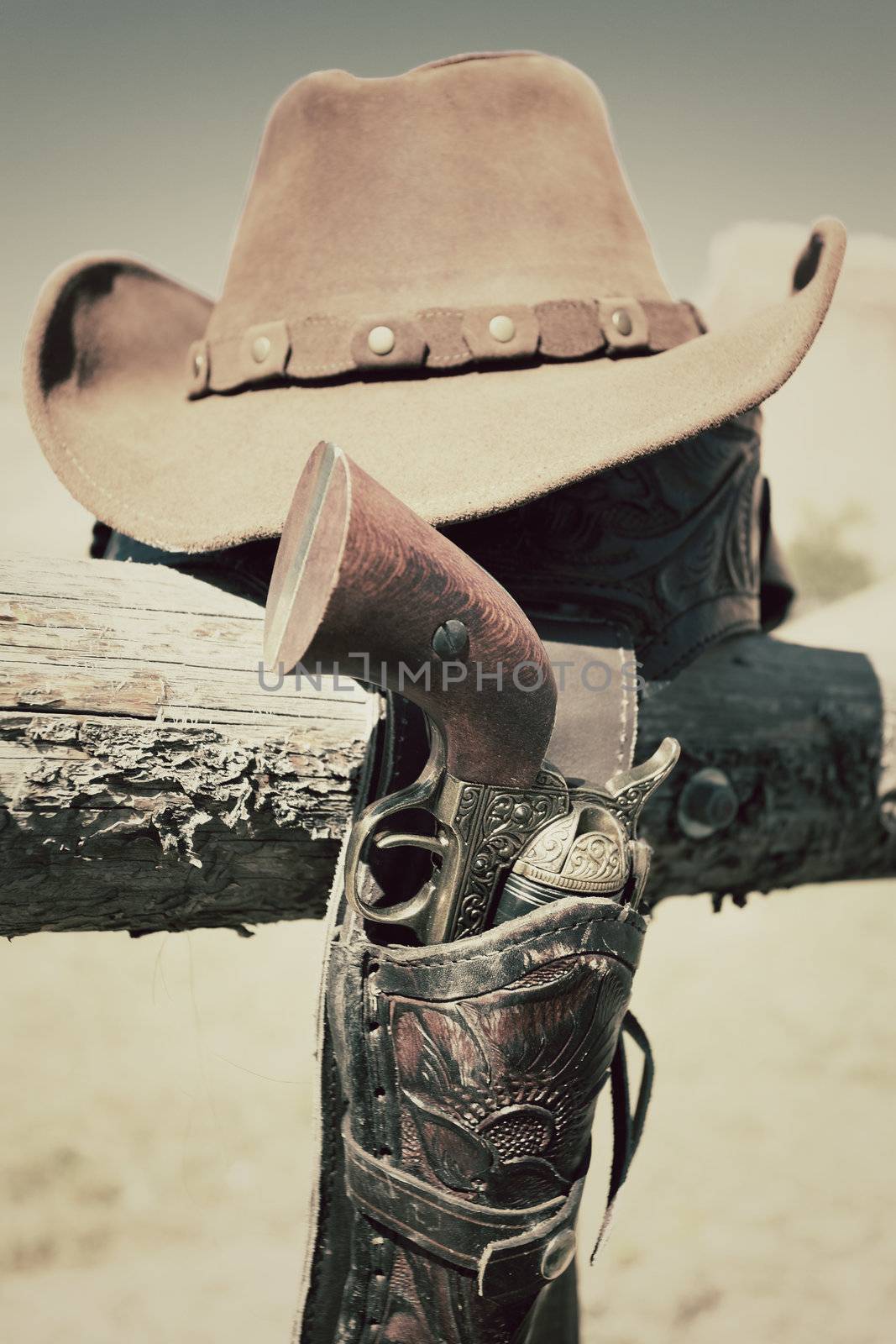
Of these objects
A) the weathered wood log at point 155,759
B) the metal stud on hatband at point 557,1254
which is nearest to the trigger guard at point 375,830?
the weathered wood log at point 155,759

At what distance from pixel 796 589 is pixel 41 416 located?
1.74 meters

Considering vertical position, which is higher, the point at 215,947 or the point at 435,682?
the point at 435,682

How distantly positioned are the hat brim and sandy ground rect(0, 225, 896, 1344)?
22.1 inches

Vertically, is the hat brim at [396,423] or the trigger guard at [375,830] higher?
the hat brim at [396,423]

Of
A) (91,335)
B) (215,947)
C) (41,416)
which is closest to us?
(41,416)

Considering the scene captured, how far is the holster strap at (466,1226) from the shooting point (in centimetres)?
130

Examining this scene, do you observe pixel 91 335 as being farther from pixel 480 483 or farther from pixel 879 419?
pixel 879 419

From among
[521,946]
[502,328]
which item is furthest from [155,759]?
[502,328]

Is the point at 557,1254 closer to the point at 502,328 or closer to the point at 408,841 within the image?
the point at 408,841

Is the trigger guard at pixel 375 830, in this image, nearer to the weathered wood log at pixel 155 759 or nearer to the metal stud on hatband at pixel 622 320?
the weathered wood log at pixel 155 759

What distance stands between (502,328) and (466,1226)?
135 centimetres

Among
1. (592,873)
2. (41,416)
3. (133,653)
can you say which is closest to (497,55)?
(41,416)

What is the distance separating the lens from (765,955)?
640 cm

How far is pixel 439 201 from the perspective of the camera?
1.80 m
